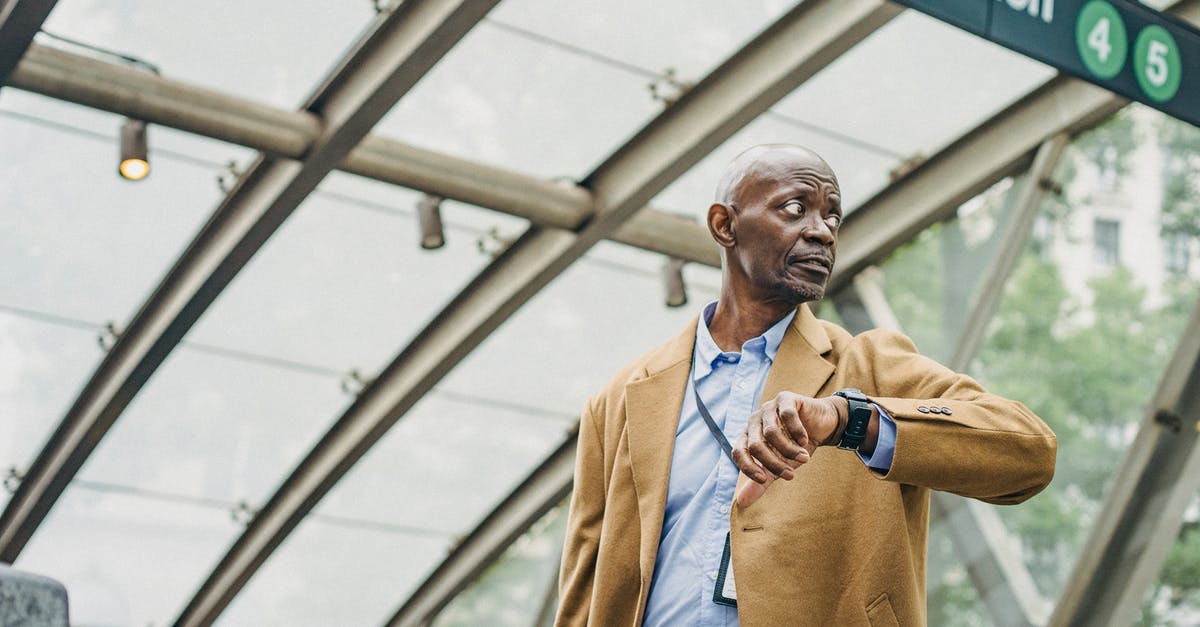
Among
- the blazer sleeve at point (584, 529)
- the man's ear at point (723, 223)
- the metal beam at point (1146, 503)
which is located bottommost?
the blazer sleeve at point (584, 529)

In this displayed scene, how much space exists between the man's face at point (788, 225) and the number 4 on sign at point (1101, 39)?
205 cm

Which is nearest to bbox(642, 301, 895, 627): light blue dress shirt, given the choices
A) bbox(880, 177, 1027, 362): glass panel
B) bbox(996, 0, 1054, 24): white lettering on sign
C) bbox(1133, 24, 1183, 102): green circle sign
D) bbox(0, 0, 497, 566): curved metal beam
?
bbox(996, 0, 1054, 24): white lettering on sign

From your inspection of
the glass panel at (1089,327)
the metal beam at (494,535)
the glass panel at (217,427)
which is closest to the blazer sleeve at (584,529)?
the glass panel at (1089,327)

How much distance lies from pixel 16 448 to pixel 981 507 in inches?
269

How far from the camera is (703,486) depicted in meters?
2.91

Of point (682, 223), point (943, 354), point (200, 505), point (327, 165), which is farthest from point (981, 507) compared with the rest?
point (200, 505)

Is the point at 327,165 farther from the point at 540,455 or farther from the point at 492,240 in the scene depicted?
the point at 540,455

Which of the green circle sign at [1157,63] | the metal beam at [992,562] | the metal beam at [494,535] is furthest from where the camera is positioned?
the metal beam at [494,535]

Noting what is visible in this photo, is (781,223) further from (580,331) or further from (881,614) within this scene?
(580,331)

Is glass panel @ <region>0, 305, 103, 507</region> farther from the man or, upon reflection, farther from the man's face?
the man's face

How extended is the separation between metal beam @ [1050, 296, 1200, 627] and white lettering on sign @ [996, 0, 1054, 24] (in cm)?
519

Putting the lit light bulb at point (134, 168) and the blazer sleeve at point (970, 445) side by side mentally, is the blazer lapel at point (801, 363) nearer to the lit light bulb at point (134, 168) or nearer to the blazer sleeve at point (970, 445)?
the blazer sleeve at point (970, 445)

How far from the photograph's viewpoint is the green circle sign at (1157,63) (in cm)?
493

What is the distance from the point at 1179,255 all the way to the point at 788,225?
7135 millimetres
